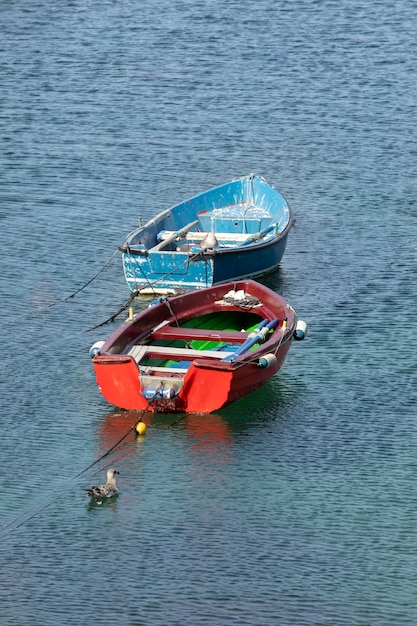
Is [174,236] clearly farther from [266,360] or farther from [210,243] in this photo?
[266,360]

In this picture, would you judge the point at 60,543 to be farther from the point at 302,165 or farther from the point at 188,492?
the point at 302,165

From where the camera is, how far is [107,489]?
26.7 metres

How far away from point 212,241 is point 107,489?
12.3m

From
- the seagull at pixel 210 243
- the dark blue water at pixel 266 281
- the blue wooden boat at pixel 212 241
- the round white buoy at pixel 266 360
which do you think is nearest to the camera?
the dark blue water at pixel 266 281

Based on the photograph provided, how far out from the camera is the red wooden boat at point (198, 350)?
2986 centimetres

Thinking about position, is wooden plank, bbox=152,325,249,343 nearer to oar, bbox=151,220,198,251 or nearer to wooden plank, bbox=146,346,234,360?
wooden plank, bbox=146,346,234,360

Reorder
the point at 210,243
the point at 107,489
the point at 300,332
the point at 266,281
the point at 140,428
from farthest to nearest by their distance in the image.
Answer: the point at 266,281
the point at 210,243
the point at 300,332
the point at 140,428
the point at 107,489

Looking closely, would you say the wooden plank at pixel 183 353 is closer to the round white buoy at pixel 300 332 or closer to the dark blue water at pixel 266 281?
the dark blue water at pixel 266 281

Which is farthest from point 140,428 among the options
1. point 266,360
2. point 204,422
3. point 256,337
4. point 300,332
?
point 300,332

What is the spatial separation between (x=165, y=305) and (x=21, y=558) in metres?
10.2

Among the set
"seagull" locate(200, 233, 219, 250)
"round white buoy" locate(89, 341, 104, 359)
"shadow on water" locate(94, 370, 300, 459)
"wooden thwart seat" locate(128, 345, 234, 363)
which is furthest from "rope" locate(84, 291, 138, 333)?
"shadow on water" locate(94, 370, 300, 459)

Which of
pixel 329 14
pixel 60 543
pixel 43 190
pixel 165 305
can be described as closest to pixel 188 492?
pixel 60 543

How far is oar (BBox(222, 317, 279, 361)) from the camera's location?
3092 cm

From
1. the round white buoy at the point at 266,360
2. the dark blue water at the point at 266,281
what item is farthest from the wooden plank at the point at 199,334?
the round white buoy at the point at 266,360
